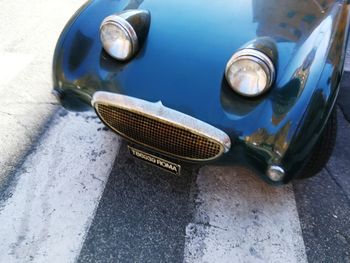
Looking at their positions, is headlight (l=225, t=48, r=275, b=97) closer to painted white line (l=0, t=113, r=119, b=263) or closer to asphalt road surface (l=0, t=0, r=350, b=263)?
asphalt road surface (l=0, t=0, r=350, b=263)

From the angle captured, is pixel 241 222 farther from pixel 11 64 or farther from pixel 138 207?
pixel 11 64

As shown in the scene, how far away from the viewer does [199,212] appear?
6.87 feet

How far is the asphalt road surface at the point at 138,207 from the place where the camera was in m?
1.89

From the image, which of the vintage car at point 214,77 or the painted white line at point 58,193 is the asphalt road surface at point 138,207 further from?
the vintage car at point 214,77

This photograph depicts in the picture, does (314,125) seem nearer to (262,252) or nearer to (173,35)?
(262,252)

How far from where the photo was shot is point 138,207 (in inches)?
82.6

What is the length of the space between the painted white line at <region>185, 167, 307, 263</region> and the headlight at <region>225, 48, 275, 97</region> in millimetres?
795

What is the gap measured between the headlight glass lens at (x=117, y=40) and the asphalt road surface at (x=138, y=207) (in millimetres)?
815

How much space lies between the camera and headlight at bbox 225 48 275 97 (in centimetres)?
161

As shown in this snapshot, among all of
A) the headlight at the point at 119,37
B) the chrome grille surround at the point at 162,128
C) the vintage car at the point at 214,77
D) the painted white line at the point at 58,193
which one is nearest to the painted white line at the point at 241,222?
the vintage car at the point at 214,77

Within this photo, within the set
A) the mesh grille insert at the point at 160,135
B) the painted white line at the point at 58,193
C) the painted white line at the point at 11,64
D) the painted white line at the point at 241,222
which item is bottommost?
the painted white line at the point at 11,64

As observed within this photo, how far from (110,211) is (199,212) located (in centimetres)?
55

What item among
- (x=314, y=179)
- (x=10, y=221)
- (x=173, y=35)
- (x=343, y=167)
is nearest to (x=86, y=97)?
(x=173, y=35)

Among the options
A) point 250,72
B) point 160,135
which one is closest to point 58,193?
point 160,135
